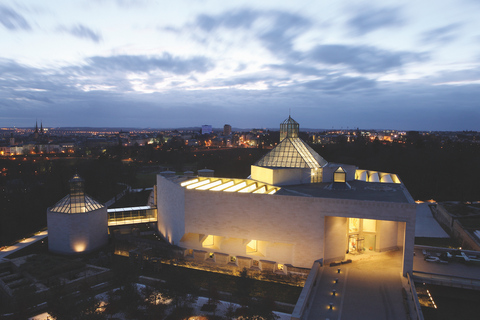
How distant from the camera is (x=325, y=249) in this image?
933 inches

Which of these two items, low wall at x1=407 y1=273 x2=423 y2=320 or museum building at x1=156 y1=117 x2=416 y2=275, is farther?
museum building at x1=156 y1=117 x2=416 y2=275

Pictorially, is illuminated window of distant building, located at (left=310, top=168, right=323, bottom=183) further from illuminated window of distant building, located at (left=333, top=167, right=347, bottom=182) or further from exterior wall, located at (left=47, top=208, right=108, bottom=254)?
exterior wall, located at (left=47, top=208, right=108, bottom=254)

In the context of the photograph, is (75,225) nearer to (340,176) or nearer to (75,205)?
(75,205)

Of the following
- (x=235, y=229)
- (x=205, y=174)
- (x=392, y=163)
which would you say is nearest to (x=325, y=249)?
(x=235, y=229)

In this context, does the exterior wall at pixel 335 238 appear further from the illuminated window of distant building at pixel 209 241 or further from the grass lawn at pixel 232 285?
the illuminated window of distant building at pixel 209 241

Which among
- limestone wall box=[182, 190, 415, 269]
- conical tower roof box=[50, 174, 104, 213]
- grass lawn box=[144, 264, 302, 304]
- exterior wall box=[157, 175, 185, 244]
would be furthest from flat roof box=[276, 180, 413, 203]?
conical tower roof box=[50, 174, 104, 213]

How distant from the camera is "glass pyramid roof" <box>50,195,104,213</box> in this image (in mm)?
29955

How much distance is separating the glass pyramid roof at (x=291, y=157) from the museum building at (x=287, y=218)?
26cm

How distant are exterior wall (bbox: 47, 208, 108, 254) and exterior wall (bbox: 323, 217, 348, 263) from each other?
72.5ft

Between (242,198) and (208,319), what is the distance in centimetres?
977

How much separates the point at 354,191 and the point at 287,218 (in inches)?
278

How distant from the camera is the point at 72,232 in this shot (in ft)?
96.2

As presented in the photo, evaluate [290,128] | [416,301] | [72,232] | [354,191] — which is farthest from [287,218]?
[72,232]

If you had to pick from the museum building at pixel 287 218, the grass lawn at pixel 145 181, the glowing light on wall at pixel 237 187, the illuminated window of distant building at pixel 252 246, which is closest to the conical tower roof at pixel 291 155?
the museum building at pixel 287 218
